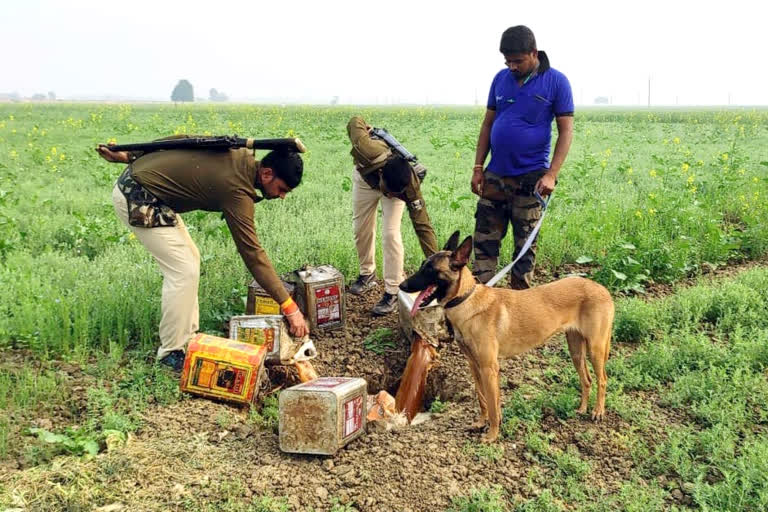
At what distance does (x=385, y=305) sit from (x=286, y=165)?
2102 millimetres

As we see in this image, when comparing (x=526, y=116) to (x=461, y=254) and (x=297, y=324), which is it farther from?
(x=297, y=324)

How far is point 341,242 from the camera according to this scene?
22.9ft

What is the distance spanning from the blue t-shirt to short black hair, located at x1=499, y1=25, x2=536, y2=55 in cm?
30

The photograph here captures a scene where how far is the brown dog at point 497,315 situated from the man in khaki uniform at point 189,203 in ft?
3.67

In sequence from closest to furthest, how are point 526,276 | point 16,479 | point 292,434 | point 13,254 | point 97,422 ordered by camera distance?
point 16,479
point 292,434
point 97,422
point 526,276
point 13,254

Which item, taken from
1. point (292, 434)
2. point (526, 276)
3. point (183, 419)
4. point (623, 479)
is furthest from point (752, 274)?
point (183, 419)

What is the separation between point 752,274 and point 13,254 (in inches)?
310

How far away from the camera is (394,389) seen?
196 inches

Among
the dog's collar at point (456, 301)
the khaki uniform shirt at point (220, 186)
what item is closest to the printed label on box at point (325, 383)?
the khaki uniform shirt at point (220, 186)

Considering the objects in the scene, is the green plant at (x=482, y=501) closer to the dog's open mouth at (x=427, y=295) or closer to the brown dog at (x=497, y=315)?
the brown dog at (x=497, y=315)

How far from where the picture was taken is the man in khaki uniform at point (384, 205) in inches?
201

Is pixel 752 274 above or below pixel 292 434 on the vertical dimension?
above

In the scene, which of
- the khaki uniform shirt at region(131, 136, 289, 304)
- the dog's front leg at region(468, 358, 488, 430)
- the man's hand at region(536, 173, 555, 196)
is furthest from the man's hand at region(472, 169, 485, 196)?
the khaki uniform shirt at region(131, 136, 289, 304)

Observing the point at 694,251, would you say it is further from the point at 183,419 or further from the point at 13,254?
the point at 13,254
